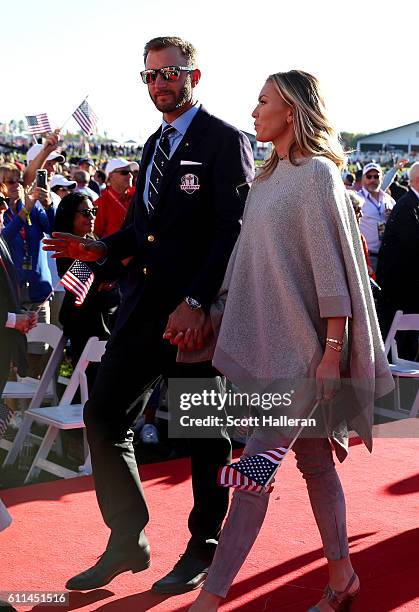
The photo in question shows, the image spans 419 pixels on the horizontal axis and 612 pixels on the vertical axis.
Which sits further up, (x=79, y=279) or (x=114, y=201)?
(x=79, y=279)

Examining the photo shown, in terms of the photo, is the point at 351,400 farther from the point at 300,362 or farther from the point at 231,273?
the point at 231,273

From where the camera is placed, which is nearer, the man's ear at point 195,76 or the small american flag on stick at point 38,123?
the man's ear at point 195,76

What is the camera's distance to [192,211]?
3.99 meters

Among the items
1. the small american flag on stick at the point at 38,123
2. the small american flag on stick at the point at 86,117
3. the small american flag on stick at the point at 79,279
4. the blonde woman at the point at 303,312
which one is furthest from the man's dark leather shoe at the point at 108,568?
the small american flag on stick at the point at 38,123

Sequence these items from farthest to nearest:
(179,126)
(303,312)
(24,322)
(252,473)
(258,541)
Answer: (258,541), (24,322), (179,126), (303,312), (252,473)

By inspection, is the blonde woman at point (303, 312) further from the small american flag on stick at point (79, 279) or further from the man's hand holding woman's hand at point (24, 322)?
the man's hand holding woman's hand at point (24, 322)

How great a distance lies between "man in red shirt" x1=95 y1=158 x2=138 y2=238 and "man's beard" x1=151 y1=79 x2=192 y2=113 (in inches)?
173

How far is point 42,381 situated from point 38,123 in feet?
35.3

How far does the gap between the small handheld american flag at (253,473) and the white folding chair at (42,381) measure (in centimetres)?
352

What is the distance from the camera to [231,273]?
12.2 ft

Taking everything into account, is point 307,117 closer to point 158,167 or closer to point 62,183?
point 158,167

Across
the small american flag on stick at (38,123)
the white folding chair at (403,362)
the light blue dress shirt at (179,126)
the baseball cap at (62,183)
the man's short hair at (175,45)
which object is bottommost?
the white folding chair at (403,362)

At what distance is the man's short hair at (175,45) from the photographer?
13.1ft

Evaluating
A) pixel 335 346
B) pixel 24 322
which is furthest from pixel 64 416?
pixel 335 346
